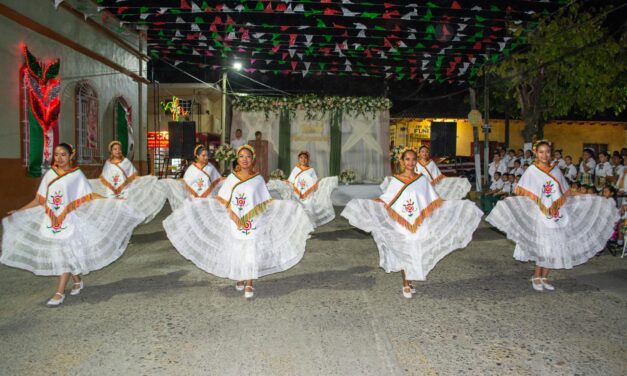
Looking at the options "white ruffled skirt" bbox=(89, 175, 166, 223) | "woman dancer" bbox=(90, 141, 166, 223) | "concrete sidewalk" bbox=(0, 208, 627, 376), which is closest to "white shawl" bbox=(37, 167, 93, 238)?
"concrete sidewalk" bbox=(0, 208, 627, 376)

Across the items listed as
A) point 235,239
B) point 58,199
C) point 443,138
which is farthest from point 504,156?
point 58,199

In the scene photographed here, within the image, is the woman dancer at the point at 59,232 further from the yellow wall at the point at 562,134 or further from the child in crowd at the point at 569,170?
the yellow wall at the point at 562,134

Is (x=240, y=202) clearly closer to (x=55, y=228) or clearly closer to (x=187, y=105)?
(x=55, y=228)

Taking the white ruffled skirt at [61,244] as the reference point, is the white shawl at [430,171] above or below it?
above

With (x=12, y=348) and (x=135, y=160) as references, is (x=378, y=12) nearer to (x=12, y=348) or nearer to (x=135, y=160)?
(x=12, y=348)

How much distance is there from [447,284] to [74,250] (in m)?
4.67

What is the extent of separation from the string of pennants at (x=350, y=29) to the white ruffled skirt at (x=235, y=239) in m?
5.91

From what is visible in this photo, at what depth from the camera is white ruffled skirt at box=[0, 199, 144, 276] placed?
5.83 m

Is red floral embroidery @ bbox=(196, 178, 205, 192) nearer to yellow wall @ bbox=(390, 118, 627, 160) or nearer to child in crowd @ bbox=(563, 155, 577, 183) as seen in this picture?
child in crowd @ bbox=(563, 155, 577, 183)

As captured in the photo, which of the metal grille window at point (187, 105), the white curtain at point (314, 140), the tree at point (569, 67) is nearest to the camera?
the tree at point (569, 67)

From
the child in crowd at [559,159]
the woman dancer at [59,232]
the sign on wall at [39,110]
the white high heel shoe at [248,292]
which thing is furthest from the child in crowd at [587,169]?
the sign on wall at [39,110]

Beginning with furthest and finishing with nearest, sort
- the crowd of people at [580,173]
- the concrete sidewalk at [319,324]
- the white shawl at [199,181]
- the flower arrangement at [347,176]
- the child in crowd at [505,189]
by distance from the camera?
the flower arrangement at [347,176] < the child in crowd at [505,189] < the crowd of people at [580,173] < the white shawl at [199,181] < the concrete sidewalk at [319,324]

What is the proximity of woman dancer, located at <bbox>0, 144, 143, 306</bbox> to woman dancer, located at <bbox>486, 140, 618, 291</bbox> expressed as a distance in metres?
5.16

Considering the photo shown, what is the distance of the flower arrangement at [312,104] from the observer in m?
18.9
